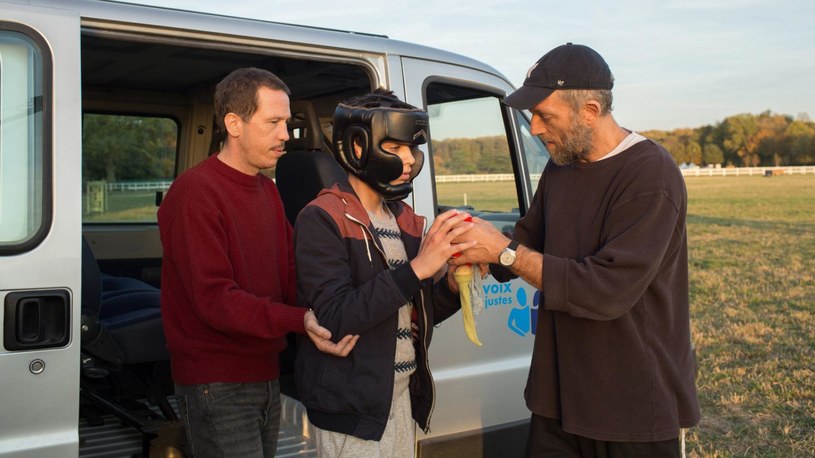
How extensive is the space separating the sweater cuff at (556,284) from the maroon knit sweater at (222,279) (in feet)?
2.41

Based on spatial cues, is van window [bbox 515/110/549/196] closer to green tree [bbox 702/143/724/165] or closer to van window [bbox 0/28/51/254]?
van window [bbox 0/28/51/254]

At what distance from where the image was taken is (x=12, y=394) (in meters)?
2.65

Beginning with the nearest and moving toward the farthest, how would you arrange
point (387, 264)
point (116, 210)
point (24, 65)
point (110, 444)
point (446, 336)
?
1. point (387, 264)
2. point (24, 65)
3. point (446, 336)
4. point (110, 444)
5. point (116, 210)

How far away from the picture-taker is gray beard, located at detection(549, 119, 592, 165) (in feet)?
8.73

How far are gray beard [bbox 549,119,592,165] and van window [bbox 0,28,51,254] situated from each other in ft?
5.35

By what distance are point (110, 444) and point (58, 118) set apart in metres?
2.10

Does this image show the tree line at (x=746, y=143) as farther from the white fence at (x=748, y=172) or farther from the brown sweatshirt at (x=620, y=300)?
the brown sweatshirt at (x=620, y=300)

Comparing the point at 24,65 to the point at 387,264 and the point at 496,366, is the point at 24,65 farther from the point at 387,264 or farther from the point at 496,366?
the point at 496,366

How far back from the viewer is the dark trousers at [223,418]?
271 cm

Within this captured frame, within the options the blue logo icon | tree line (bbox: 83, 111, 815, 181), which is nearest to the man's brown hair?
tree line (bbox: 83, 111, 815, 181)

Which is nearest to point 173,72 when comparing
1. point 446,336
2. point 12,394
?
point 446,336

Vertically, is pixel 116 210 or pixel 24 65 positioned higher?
pixel 24 65

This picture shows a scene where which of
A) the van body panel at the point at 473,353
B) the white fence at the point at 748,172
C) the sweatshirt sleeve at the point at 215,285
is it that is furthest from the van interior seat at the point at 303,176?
the white fence at the point at 748,172

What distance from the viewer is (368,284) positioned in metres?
2.35
